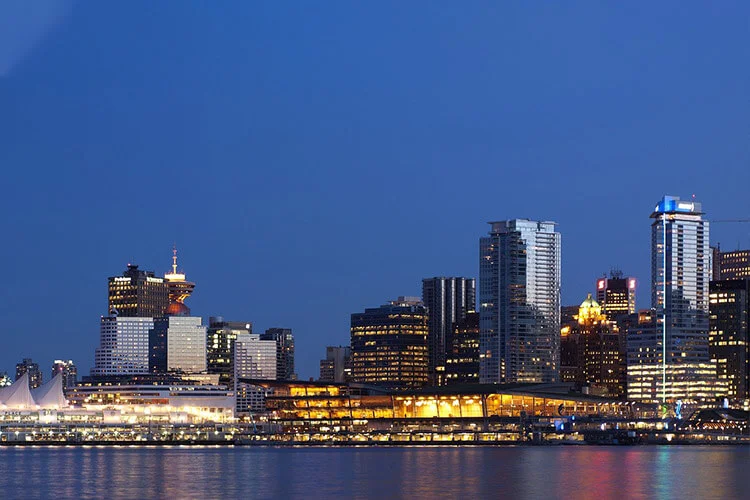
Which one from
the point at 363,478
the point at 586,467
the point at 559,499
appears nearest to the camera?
the point at 559,499

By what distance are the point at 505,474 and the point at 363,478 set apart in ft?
52.9

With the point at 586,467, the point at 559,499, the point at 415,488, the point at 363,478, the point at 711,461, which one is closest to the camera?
the point at 559,499

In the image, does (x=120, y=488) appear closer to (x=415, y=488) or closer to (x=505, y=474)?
(x=415, y=488)

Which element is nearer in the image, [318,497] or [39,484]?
[318,497]

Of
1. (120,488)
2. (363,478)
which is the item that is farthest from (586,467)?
(120,488)

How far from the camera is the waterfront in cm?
13275

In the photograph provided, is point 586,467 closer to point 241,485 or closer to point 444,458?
point 444,458

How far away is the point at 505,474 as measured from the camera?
15788 cm

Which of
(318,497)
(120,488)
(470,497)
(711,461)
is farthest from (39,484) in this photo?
(711,461)

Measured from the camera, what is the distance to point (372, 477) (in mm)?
152625

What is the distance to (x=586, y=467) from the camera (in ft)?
570

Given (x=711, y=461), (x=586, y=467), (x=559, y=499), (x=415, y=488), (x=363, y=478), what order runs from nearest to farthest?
(x=559, y=499), (x=415, y=488), (x=363, y=478), (x=586, y=467), (x=711, y=461)

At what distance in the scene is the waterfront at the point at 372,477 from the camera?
13275 centimetres

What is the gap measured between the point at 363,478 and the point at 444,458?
4730cm
